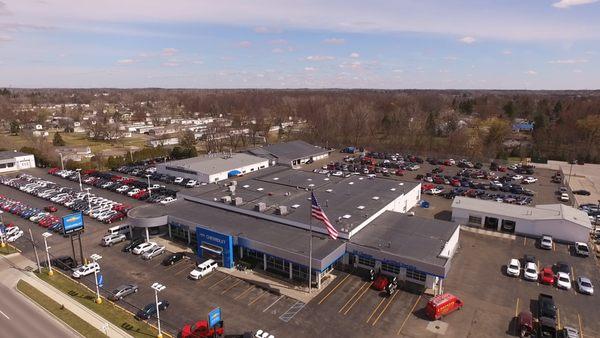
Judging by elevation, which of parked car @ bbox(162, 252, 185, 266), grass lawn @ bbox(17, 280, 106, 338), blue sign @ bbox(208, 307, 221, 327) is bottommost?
grass lawn @ bbox(17, 280, 106, 338)

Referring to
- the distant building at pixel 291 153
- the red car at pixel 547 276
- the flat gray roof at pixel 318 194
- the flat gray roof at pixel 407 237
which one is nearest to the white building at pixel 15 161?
the distant building at pixel 291 153

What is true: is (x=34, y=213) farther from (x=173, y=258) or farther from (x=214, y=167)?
(x=214, y=167)

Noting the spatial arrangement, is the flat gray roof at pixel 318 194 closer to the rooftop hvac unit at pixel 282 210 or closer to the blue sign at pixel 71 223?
the rooftop hvac unit at pixel 282 210

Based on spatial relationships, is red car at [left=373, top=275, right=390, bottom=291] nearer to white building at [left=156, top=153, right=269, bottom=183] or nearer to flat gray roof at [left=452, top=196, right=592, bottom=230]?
flat gray roof at [left=452, top=196, right=592, bottom=230]

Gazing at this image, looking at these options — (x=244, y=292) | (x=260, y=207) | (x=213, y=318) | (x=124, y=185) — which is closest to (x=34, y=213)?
(x=124, y=185)

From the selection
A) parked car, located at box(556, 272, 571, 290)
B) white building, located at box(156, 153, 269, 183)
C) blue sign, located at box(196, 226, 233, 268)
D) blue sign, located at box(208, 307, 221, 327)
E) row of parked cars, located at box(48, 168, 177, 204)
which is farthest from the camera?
white building, located at box(156, 153, 269, 183)

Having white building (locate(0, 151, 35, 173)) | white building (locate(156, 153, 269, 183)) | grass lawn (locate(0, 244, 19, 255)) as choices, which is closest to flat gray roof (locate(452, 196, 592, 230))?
white building (locate(156, 153, 269, 183))

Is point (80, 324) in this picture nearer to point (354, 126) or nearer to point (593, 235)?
point (593, 235)
